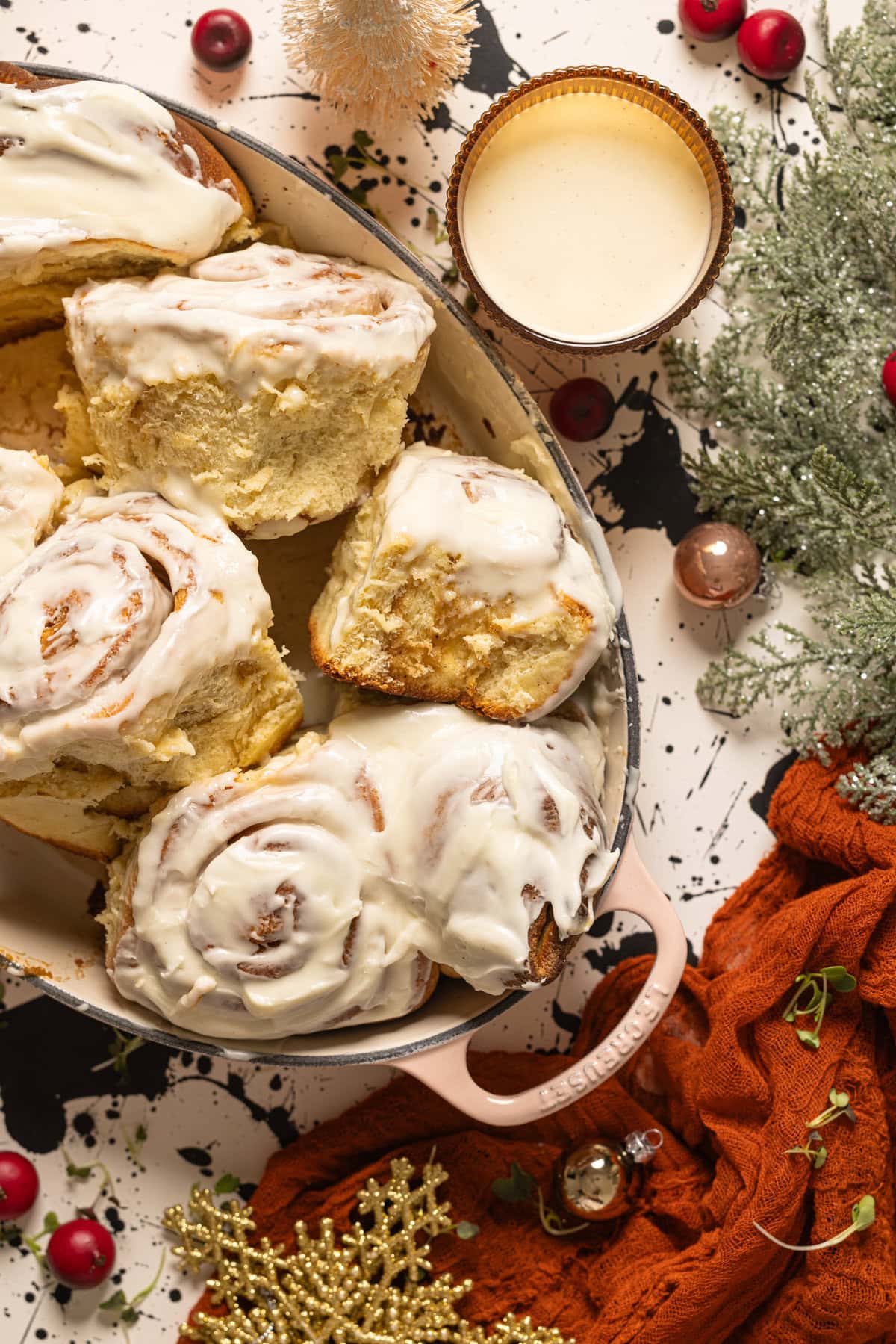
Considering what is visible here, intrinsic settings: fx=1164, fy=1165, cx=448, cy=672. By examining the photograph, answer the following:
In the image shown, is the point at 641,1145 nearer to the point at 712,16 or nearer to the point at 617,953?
the point at 617,953

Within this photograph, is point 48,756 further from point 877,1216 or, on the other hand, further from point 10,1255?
point 877,1216

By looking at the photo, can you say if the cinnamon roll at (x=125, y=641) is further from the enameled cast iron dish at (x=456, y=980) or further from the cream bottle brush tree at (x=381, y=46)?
the cream bottle brush tree at (x=381, y=46)

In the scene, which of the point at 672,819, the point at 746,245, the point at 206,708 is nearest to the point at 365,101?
the point at 746,245

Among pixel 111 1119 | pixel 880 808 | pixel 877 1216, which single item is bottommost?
pixel 111 1119

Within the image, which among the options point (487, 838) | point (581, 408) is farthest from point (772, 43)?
point (487, 838)

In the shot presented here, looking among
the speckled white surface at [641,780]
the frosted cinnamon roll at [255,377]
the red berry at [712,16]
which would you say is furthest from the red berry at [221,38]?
the red berry at [712,16]

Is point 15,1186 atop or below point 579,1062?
below
